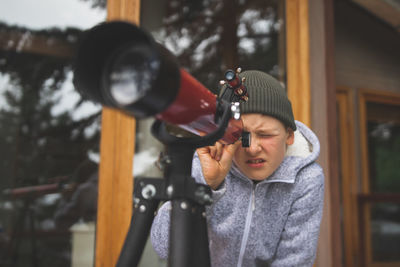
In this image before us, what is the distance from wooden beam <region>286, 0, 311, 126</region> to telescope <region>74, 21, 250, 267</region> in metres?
1.34

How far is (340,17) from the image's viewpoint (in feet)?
11.4

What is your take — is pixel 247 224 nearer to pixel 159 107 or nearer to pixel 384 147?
pixel 159 107

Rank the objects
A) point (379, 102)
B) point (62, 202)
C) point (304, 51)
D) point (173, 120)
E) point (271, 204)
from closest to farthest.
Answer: point (173, 120) → point (271, 204) → point (304, 51) → point (62, 202) → point (379, 102)

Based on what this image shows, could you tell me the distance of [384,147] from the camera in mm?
3727

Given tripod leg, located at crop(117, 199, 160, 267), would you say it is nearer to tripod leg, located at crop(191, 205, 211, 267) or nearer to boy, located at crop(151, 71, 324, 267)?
tripod leg, located at crop(191, 205, 211, 267)

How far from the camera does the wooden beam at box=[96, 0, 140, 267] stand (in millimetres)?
1424

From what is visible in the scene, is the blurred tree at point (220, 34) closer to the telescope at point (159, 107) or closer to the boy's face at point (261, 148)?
the boy's face at point (261, 148)

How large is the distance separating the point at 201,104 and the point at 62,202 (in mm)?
1915

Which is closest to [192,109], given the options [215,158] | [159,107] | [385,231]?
[159,107]

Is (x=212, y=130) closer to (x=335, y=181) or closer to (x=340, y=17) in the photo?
(x=335, y=181)

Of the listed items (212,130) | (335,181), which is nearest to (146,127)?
(335,181)

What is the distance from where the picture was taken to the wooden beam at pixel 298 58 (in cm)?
179

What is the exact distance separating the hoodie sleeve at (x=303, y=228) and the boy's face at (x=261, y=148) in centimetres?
13

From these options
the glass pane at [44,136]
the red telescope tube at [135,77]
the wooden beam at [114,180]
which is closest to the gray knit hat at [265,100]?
the red telescope tube at [135,77]
